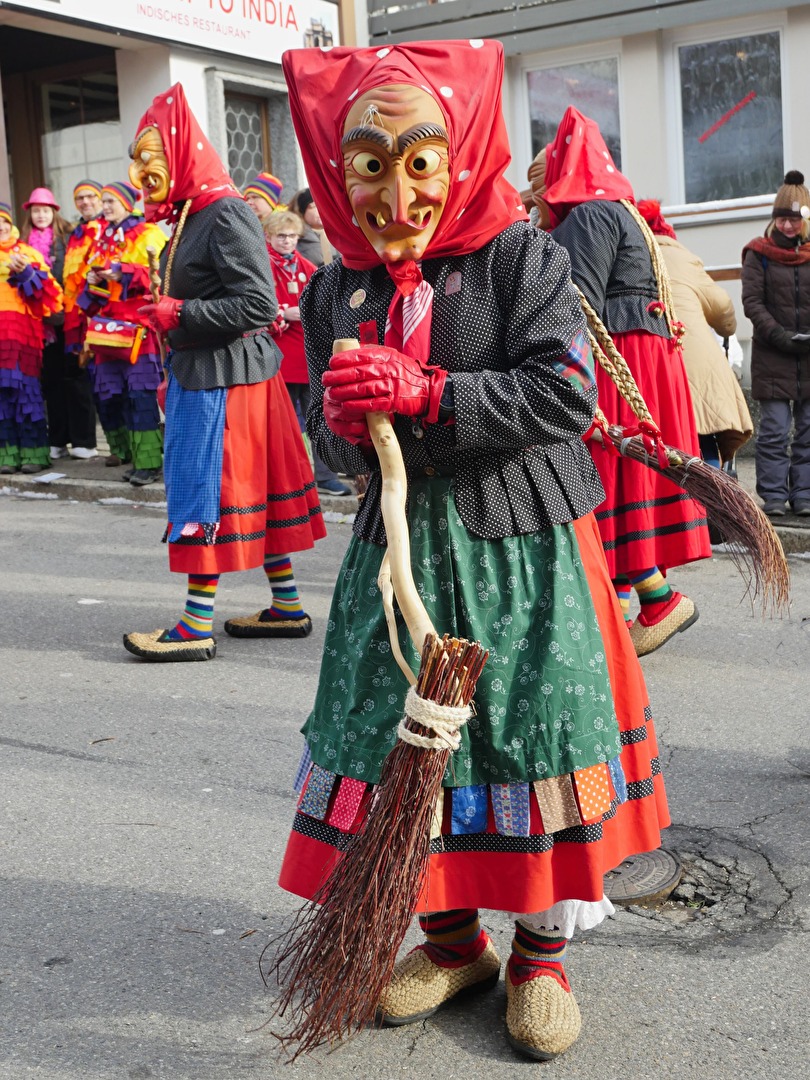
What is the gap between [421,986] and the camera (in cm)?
272

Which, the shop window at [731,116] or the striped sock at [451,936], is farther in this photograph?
the shop window at [731,116]

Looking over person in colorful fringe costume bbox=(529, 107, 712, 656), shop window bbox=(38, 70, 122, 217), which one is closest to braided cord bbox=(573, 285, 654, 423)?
person in colorful fringe costume bbox=(529, 107, 712, 656)

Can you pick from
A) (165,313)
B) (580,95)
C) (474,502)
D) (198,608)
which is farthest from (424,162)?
(580,95)

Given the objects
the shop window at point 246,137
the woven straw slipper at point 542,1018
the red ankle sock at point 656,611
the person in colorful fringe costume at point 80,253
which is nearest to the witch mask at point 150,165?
the red ankle sock at point 656,611

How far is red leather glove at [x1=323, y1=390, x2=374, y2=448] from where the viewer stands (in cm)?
243

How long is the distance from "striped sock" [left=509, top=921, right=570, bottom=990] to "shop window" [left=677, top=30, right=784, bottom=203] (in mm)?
10971

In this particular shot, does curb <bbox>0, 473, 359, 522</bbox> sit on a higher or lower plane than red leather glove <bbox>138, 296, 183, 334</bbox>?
lower

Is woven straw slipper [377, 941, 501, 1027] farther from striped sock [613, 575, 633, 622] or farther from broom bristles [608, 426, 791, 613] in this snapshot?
striped sock [613, 575, 633, 622]

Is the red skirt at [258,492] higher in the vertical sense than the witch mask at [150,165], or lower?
lower

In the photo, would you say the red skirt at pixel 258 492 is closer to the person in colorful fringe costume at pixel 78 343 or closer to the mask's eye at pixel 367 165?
the mask's eye at pixel 367 165

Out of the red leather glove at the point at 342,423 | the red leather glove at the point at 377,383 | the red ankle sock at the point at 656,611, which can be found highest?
the red leather glove at the point at 377,383

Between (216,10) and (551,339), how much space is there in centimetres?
1186

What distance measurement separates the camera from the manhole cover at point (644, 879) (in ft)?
10.7

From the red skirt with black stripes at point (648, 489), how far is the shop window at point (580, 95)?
336 inches
